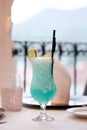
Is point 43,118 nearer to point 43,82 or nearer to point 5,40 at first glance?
point 43,82

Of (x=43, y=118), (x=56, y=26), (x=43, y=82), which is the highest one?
(x=56, y=26)

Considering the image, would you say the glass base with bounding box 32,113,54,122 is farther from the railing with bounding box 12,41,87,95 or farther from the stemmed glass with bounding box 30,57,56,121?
the railing with bounding box 12,41,87,95

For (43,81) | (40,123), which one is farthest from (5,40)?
(40,123)

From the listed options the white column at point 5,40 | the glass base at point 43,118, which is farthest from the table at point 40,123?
the white column at point 5,40

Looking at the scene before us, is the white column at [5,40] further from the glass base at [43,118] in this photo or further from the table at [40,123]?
the glass base at [43,118]

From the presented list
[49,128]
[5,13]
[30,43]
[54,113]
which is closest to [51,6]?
[30,43]

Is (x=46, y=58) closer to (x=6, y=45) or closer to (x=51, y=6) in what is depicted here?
(x=6, y=45)

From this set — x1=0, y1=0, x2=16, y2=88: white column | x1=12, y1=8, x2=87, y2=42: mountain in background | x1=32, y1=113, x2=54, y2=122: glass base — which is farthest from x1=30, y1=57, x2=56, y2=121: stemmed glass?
x1=12, y1=8, x2=87, y2=42: mountain in background
